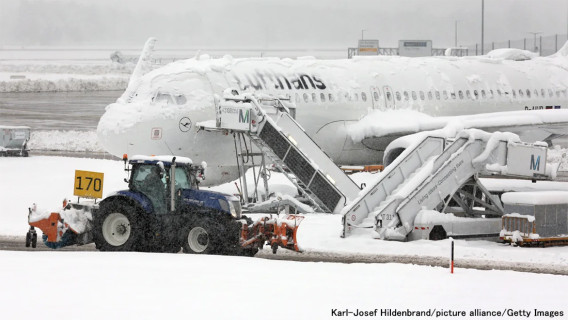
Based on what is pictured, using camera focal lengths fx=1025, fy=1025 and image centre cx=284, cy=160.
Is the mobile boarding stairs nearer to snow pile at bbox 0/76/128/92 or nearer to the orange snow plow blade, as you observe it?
the orange snow plow blade

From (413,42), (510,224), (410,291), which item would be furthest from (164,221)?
(413,42)

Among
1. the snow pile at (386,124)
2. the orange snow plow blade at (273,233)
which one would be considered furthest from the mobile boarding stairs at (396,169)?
the snow pile at (386,124)

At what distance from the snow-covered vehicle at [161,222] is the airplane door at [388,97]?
14.4 metres

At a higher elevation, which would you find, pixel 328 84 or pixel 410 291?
pixel 328 84

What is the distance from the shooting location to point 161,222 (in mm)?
23281

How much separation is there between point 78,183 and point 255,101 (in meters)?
7.72

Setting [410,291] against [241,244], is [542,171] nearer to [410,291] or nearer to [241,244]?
[241,244]

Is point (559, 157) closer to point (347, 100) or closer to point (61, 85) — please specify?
point (347, 100)

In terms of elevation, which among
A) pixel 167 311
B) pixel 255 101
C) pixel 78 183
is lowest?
pixel 167 311

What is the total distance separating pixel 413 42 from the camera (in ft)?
323

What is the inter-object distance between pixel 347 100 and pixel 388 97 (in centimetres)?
190

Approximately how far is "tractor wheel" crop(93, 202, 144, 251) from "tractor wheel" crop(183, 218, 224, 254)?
3.49ft

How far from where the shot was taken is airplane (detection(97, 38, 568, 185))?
31891 mm

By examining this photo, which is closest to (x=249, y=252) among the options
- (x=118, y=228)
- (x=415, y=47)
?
(x=118, y=228)
